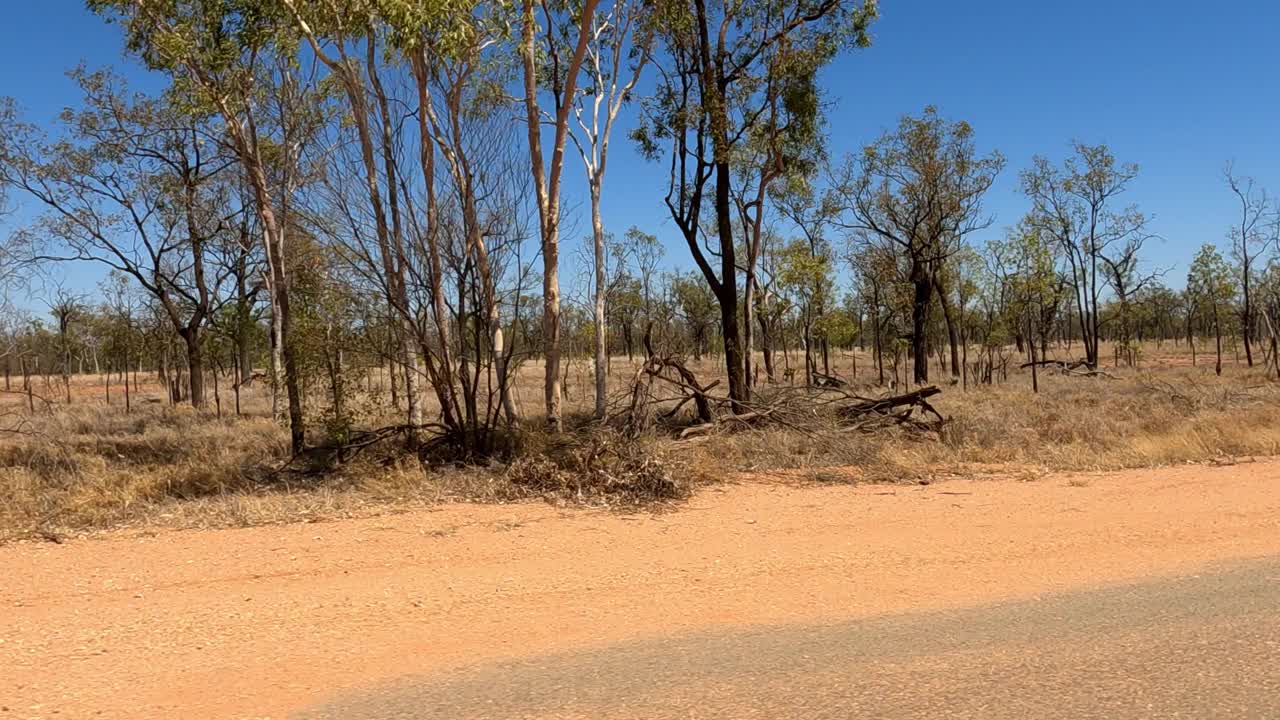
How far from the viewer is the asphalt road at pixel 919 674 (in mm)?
3592

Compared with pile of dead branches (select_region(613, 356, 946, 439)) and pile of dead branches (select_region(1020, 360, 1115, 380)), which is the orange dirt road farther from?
pile of dead branches (select_region(1020, 360, 1115, 380))

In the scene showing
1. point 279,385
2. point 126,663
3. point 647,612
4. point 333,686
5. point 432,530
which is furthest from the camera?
point 279,385

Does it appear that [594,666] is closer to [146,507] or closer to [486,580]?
[486,580]

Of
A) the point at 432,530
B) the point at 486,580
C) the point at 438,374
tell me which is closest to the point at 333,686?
the point at 486,580

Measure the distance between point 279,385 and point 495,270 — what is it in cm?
392

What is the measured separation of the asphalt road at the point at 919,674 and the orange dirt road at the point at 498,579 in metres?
0.29

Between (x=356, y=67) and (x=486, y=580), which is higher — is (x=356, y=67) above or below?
above

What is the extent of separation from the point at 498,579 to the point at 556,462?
11.1ft

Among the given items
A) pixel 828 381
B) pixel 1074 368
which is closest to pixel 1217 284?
pixel 1074 368

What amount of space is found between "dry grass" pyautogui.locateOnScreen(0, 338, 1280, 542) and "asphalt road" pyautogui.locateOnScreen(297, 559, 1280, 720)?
406cm

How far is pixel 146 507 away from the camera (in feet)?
27.1

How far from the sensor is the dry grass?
26.9 feet

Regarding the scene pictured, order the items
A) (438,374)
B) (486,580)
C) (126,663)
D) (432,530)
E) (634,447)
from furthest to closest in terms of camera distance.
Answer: (438,374)
(634,447)
(432,530)
(486,580)
(126,663)

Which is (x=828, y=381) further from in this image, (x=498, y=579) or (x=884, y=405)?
(x=498, y=579)
